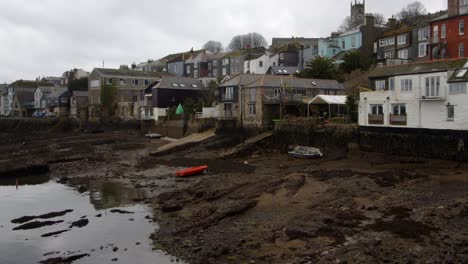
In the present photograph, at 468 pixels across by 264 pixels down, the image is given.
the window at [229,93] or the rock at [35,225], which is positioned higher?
the window at [229,93]

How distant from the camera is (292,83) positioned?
153 ft

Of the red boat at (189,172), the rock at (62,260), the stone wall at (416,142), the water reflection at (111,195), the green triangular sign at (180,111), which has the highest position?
the green triangular sign at (180,111)

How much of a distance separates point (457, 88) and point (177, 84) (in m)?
44.2

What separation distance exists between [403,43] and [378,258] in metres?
51.2

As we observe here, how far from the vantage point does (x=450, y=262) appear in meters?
13.0

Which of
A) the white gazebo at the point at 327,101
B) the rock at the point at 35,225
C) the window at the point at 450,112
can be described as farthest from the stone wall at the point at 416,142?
the rock at the point at 35,225

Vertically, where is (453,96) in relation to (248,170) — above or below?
above

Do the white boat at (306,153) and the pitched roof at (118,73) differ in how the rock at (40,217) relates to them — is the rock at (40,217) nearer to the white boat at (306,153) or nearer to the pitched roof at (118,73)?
the white boat at (306,153)

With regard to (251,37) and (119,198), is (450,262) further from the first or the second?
(251,37)

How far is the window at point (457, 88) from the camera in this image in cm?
2800

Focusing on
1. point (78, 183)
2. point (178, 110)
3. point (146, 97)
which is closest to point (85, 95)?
point (146, 97)

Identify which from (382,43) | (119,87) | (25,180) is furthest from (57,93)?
(382,43)

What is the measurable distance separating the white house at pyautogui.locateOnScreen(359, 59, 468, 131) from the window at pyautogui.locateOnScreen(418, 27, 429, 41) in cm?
2294

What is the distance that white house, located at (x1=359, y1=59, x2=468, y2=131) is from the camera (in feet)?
93.1
